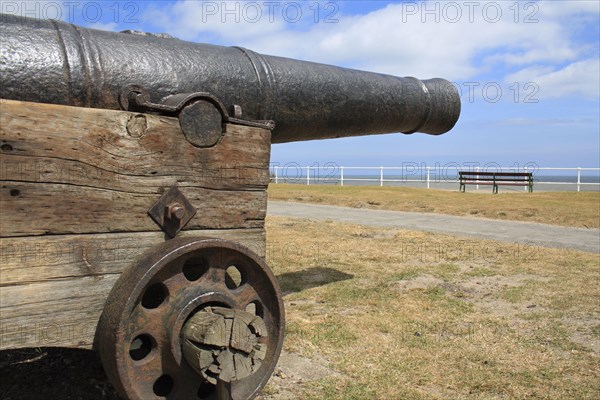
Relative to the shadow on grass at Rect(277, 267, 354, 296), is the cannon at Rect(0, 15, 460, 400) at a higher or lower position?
higher

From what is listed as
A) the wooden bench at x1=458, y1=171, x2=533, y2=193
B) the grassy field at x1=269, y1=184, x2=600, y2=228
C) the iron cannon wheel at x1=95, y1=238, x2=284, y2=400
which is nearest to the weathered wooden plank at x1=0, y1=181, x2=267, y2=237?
the iron cannon wheel at x1=95, y1=238, x2=284, y2=400

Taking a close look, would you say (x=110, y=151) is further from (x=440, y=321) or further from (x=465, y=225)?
(x=465, y=225)

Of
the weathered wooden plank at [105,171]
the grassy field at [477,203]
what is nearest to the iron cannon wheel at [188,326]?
the weathered wooden plank at [105,171]

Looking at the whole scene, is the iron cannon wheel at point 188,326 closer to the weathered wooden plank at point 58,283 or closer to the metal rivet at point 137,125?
the weathered wooden plank at point 58,283

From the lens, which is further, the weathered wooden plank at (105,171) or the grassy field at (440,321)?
the grassy field at (440,321)

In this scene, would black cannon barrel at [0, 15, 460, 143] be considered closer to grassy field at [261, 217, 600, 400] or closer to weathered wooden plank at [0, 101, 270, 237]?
weathered wooden plank at [0, 101, 270, 237]

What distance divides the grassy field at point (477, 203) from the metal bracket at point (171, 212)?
34.9ft

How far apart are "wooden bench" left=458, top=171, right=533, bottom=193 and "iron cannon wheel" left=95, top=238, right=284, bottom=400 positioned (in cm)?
1892

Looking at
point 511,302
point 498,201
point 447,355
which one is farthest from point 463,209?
point 447,355

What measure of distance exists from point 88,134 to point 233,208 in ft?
2.54

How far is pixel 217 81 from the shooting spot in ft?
10.5

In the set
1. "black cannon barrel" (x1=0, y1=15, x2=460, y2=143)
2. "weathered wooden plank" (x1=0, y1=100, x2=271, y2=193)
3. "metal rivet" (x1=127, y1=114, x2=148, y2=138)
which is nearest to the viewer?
"weathered wooden plank" (x1=0, y1=100, x2=271, y2=193)

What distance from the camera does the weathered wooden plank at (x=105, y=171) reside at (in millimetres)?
2232

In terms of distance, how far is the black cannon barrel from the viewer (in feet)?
8.44
